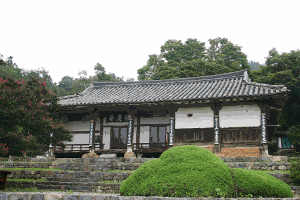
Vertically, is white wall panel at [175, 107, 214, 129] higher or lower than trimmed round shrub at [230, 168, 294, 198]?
higher

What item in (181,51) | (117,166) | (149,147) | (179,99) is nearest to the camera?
(117,166)

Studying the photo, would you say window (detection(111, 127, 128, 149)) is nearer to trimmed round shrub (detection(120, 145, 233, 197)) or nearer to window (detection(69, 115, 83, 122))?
window (detection(69, 115, 83, 122))

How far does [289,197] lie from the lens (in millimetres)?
7758

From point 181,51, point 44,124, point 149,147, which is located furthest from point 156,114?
point 181,51

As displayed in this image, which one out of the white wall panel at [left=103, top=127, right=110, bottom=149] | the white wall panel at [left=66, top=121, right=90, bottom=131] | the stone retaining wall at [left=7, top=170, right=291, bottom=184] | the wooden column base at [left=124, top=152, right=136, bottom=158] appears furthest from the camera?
the white wall panel at [left=66, top=121, right=90, bottom=131]

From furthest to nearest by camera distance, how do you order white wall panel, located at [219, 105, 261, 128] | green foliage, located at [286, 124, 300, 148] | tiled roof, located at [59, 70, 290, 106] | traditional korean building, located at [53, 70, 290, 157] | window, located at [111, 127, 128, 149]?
green foliage, located at [286, 124, 300, 148] < window, located at [111, 127, 128, 149] < tiled roof, located at [59, 70, 290, 106] < white wall panel, located at [219, 105, 261, 128] < traditional korean building, located at [53, 70, 290, 157]

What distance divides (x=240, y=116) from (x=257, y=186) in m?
12.4

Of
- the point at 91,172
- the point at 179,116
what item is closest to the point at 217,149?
the point at 179,116

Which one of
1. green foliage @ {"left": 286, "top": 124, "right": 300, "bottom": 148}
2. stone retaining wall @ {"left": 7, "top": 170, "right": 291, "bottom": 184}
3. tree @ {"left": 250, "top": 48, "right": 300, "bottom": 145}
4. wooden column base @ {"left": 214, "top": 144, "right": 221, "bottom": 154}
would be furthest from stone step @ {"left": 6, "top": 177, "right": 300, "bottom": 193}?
tree @ {"left": 250, "top": 48, "right": 300, "bottom": 145}

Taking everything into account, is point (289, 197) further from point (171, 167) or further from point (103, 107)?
point (103, 107)

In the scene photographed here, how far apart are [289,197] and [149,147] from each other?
14.5 meters

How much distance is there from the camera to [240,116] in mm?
19469

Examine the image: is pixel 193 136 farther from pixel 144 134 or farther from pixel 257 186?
pixel 257 186

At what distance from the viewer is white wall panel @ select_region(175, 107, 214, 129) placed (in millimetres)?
20211
